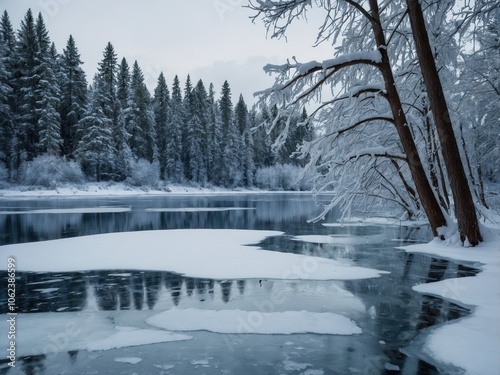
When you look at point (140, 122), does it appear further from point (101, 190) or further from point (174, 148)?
point (101, 190)

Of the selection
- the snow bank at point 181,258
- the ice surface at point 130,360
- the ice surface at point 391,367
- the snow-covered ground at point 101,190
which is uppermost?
the snow-covered ground at point 101,190

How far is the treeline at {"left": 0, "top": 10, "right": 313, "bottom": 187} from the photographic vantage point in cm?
4475

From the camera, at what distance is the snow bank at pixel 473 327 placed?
351 cm

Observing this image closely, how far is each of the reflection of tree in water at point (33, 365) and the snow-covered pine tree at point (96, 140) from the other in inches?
1819

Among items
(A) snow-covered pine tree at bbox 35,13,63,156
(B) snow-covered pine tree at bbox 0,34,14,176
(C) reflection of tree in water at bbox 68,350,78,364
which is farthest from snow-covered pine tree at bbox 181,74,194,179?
(C) reflection of tree in water at bbox 68,350,78,364

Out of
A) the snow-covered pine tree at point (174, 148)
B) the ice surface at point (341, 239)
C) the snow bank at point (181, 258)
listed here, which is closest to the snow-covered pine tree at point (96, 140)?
the snow-covered pine tree at point (174, 148)

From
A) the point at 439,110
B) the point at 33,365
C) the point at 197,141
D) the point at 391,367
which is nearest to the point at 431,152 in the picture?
the point at 439,110

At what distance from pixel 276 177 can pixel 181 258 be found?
63532mm

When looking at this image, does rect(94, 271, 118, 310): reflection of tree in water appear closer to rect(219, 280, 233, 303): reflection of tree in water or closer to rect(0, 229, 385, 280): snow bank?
rect(0, 229, 385, 280): snow bank

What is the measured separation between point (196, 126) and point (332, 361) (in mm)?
63120

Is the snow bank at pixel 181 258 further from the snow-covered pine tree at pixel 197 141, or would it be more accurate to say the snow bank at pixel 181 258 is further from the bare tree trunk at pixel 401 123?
the snow-covered pine tree at pixel 197 141

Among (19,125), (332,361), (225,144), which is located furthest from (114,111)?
(332,361)

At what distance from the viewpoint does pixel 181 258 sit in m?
9.00

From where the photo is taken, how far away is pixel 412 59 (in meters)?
10.3
